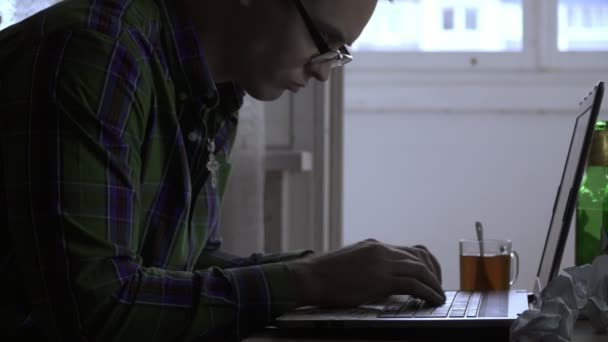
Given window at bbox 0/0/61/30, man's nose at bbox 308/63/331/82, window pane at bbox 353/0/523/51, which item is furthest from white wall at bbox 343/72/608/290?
man's nose at bbox 308/63/331/82

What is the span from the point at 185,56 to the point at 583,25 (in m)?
2.80

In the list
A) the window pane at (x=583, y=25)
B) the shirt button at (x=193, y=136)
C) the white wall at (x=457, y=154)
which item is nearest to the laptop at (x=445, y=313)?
the shirt button at (x=193, y=136)

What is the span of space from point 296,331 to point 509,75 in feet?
9.32

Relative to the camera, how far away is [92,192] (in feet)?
2.85

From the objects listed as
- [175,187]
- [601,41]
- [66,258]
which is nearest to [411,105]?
[601,41]

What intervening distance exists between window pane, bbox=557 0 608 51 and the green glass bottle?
2556 mm

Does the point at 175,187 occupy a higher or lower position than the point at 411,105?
lower

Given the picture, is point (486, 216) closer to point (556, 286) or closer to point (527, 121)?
point (527, 121)

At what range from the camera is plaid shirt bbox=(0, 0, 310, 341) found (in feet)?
2.83

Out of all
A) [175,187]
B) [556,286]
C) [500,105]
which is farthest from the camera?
[500,105]

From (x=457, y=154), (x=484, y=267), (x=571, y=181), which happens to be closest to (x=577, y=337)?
(x=571, y=181)

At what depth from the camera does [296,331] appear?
3.00 feet

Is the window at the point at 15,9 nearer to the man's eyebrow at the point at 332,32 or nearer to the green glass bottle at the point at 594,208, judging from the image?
the man's eyebrow at the point at 332,32

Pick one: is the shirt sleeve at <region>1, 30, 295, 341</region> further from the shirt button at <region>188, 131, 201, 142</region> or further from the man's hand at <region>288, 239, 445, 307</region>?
the shirt button at <region>188, 131, 201, 142</region>
